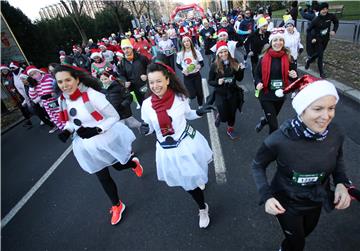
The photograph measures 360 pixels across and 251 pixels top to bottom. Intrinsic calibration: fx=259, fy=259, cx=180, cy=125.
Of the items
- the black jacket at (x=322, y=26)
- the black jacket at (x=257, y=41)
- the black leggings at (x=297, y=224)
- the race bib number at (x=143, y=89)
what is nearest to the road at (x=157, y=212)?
the black leggings at (x=297, y=224)

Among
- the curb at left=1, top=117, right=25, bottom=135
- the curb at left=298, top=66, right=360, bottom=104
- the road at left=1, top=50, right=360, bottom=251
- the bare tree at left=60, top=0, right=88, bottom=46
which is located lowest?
the curb at left=1, top=117, right=25, bottom=135

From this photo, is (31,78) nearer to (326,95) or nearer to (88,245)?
(88,245)

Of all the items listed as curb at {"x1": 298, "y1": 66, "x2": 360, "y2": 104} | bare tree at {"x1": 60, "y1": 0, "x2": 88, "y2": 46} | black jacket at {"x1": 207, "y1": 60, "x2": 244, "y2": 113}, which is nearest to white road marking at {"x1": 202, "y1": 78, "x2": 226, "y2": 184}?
black jacket at {"x1": 207, "y1": 60, "x2": 244, "y2": 113}

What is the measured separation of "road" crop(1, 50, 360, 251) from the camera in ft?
9.92

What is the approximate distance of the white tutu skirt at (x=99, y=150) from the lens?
3.36 m

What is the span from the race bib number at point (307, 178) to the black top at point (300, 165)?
1cm

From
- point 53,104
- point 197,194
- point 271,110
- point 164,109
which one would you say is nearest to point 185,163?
point 197,194

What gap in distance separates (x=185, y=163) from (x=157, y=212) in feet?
4.09

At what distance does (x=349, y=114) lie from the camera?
5277mm

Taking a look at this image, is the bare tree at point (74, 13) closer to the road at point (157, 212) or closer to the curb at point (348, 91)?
the road at point (157, 212)

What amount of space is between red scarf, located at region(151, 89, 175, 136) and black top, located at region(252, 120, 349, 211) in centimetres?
111

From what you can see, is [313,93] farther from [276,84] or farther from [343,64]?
[343,64]

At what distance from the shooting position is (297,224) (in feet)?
6.87

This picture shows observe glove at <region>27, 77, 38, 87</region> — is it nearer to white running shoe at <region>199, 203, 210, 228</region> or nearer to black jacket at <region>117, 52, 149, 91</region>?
black jacket at <region>117, 52, 149, 91</region>
